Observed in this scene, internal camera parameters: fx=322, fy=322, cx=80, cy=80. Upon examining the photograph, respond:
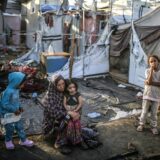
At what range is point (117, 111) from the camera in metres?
8.62

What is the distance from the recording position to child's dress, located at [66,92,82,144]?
5.67m

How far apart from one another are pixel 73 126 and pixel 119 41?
22.7 feet

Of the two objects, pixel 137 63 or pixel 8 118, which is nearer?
pixel 8 118

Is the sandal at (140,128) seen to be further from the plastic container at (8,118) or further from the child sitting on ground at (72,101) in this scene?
the plastic container at (8,118)

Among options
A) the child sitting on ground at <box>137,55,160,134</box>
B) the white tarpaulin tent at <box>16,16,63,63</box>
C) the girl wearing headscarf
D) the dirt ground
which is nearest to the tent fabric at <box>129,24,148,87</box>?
the dirt ground

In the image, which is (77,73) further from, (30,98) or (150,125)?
(150,125)

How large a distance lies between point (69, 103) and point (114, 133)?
4.51 feet

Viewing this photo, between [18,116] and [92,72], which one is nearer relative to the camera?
[18,116]

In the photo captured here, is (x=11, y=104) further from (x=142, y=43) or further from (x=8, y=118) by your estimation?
(x=142, y=43)

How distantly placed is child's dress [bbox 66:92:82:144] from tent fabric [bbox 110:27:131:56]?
6.37 meters

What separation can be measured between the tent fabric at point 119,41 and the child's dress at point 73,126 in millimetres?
6371

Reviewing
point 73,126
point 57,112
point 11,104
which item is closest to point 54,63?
point 57,112

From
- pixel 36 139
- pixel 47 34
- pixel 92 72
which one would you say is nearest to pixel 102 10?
pixel 47 34

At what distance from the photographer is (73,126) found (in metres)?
A: 5.68
